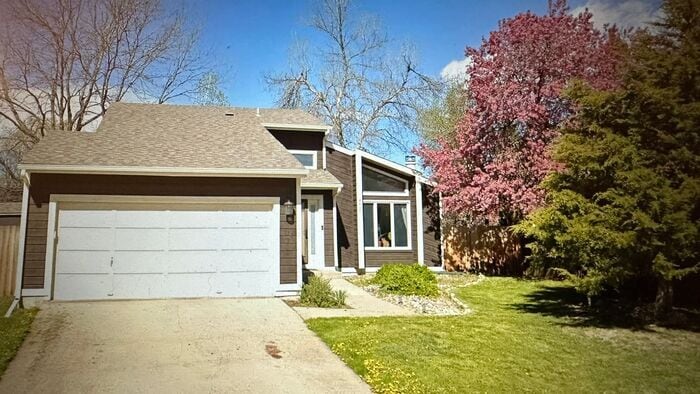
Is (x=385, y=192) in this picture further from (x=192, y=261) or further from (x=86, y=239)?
(x=86, y=239)

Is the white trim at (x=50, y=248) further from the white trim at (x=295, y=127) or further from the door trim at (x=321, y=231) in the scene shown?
the white trim at (x=295, y=127)

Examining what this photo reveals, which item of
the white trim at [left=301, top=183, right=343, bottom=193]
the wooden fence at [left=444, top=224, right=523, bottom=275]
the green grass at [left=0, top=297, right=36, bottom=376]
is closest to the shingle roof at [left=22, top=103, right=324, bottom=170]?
the white trim at [left=301, top=183, right=343, bottom=193]

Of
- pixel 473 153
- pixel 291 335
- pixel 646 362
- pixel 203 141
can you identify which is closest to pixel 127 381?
pixel 291 335

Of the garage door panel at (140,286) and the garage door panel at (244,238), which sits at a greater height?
the garage door panel at (244,238)

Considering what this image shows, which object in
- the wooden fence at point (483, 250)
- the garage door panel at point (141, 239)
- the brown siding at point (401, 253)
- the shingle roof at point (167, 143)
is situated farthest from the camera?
the wooden fence at point (483, 250)

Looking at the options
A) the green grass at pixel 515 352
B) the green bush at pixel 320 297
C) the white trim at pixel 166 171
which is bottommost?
the green grass at pixel 515 352

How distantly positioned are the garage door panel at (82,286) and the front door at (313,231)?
6.54m

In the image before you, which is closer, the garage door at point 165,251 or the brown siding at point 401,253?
the garage door at point 165,251

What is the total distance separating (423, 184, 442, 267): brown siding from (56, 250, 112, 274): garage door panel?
9.95 metres

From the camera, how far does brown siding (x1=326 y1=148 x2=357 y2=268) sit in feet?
50.8

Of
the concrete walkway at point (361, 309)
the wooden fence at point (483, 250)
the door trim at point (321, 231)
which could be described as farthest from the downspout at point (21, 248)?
the wooden fence at point (483, 250)

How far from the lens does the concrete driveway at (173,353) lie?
5.04 m

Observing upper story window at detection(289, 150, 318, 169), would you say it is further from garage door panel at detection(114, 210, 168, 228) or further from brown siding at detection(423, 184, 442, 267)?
garage door panel at detection(114, 210, 168, 228)

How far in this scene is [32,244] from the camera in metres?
9.27
